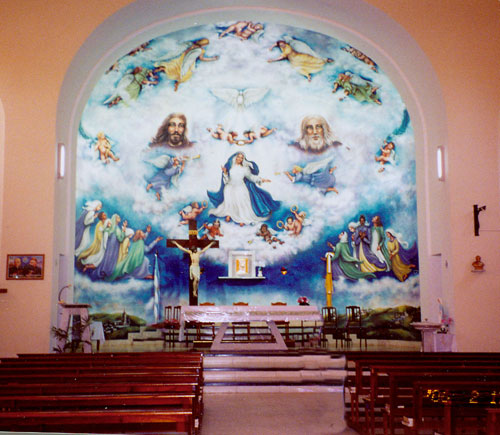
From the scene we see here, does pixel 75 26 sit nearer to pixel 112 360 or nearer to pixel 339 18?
pixel 339 18

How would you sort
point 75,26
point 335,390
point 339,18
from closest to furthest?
1. point 335,390
2. point 75,26
3. point 339,18

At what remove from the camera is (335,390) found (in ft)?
33.1

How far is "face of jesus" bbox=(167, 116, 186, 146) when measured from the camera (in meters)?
17.0

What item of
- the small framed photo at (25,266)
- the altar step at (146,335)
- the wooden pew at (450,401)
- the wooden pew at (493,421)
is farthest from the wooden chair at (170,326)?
the wooden pew at (493,421)

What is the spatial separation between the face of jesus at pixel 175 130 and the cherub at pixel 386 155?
5314 millimetres

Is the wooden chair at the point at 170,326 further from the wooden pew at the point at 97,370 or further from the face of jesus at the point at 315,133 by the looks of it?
the wooden pew at the point at 97,370

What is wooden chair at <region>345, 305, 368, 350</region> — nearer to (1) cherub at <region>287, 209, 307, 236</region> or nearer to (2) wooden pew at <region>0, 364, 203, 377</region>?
(1) cherub at <region>287, 209, 307, 236</region>

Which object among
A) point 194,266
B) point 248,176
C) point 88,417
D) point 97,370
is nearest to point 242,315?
point 194,266

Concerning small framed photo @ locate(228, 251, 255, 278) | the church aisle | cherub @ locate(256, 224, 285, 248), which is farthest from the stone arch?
small framed photo @ locate(228, 251, 255, 278)

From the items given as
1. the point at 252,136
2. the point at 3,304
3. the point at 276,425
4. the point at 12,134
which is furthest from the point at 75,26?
the point at 276,425

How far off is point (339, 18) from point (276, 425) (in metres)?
8.96

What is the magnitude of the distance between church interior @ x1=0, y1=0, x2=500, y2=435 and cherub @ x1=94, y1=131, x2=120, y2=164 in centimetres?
10

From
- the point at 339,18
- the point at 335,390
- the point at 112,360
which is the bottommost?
the point at 335,390

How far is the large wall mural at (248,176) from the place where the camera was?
53.2ft
